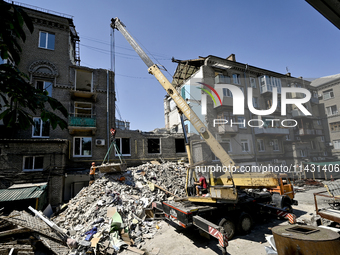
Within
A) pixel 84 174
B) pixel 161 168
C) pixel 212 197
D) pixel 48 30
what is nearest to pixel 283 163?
pixel 161 168

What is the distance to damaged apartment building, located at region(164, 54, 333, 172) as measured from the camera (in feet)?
78.7

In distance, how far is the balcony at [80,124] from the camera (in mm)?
17250

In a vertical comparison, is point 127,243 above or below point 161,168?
below

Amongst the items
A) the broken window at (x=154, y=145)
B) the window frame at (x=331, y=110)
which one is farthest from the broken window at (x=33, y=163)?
the window frame at (x=331, y=110)

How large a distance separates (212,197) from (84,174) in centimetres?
1239

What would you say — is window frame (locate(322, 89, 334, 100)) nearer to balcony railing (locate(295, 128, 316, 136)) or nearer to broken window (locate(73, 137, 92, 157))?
balcony railing (locate(295, 128, 316, 136))

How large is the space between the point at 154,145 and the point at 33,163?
11594mm

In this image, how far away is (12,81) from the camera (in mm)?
2182

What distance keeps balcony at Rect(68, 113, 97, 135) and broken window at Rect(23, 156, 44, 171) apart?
367 cm

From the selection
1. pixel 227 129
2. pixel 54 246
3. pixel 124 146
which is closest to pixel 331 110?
pixel 227 129

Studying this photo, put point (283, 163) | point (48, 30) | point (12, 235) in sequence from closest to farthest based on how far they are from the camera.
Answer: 1. point (12, 235)
2. point (48, 30)
3. point (283, 163)

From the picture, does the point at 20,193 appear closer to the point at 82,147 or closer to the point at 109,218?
the point at 82,147

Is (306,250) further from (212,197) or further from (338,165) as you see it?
(338,165)

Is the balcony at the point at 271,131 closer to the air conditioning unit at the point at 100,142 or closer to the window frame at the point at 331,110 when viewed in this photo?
the window frame at the point at 331,110
